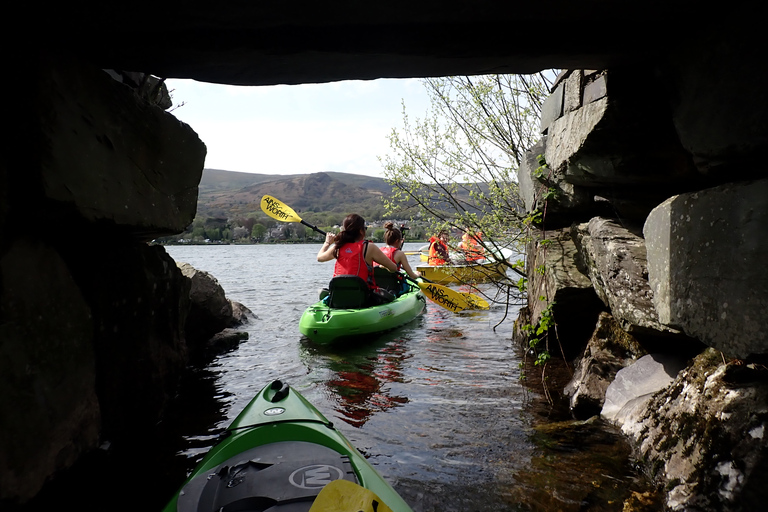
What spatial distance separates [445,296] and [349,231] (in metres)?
2.15

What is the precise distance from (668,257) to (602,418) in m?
1.67

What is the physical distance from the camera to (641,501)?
2.83 meters

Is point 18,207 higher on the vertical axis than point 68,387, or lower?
higher

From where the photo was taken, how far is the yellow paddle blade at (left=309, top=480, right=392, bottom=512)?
1863 millimetres

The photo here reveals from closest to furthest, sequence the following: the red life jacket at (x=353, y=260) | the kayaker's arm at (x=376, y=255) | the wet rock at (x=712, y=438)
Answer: the wet rock at (x=712, y=438)
the red life jacket at (x=353, y=260)
the kayaker's arm at (x=376, y=255)

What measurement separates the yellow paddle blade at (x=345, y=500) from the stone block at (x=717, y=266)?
170 centimetres

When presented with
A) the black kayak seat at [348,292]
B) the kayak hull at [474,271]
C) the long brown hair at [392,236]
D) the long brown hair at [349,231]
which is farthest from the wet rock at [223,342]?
the kayak hull at [474,271]

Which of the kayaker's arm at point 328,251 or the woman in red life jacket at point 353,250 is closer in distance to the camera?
the woman in red life jacket at point 353,250

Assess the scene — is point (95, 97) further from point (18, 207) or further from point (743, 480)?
point (743, 480)

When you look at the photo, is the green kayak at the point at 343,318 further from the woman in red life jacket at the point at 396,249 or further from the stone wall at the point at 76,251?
the stone wall at the point at 76,251

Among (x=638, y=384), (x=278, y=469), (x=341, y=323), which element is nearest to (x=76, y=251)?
(x=278, y=469)

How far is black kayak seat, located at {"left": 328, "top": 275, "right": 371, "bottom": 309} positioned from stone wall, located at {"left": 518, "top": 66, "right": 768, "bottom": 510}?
278cm

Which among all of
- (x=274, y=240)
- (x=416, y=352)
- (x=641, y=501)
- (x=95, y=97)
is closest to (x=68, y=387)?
(x=95, y=97)

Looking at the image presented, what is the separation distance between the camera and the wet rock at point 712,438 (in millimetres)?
2240
